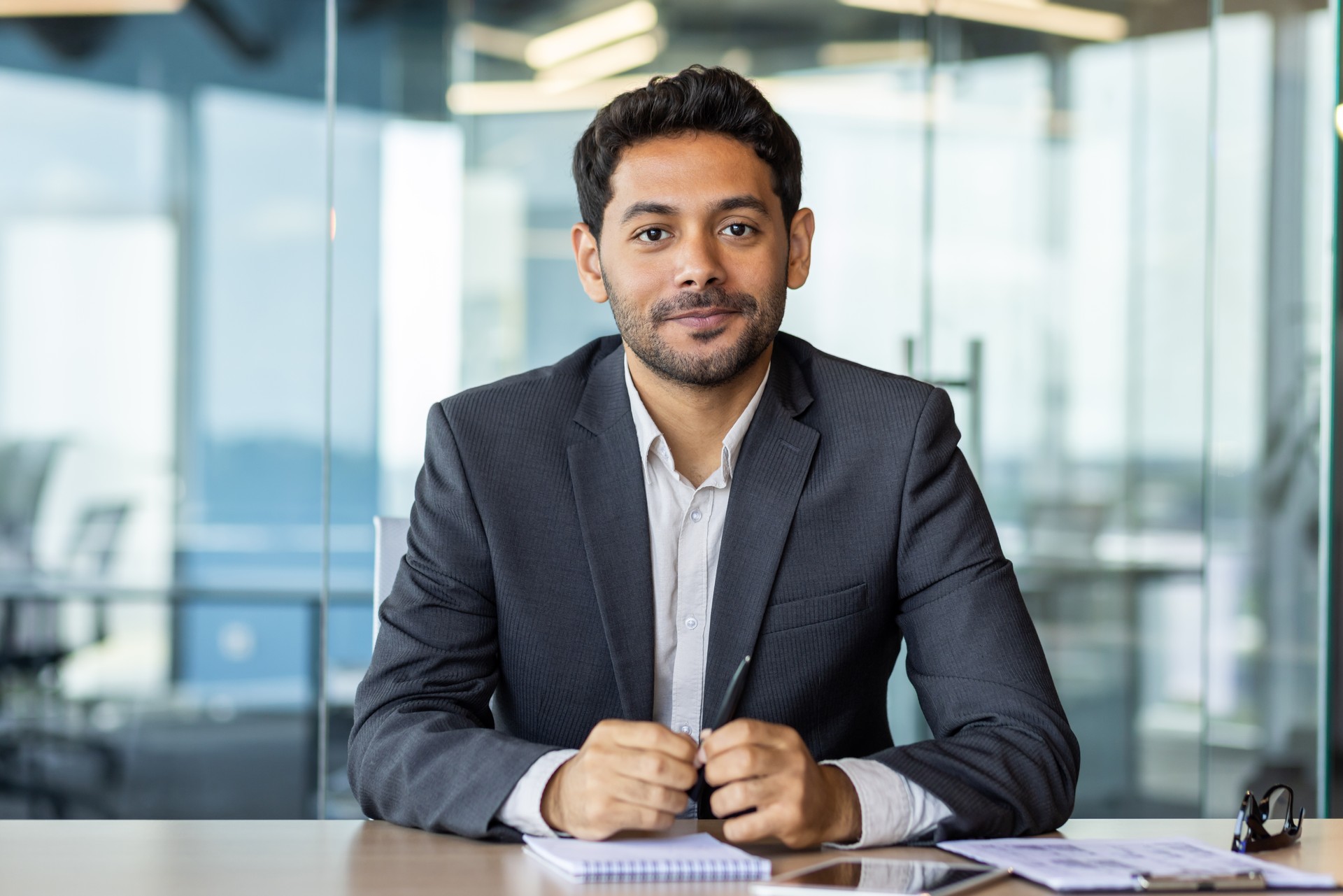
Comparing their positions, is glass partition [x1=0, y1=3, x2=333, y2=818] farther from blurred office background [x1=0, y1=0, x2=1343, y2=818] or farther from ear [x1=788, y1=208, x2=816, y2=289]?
ear [x1=788, y1=208, x2=816, y2=289]

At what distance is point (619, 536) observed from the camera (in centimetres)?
165

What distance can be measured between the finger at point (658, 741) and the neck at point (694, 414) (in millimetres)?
611

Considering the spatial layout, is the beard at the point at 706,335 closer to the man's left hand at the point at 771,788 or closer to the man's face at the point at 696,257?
the man's face at the point at 696,257

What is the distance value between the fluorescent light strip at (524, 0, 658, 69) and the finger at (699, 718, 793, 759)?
2.76 metres

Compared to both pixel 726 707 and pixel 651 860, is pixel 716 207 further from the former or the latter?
pixel 651 860

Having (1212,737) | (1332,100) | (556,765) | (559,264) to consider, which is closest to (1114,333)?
(1332,100)

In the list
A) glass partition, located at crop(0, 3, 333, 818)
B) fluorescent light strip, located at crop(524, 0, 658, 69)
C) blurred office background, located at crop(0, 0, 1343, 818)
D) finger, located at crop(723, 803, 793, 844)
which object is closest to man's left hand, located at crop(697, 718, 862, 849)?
finger, located at crop(723, 803, 793, 844)

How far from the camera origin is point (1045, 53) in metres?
3.83

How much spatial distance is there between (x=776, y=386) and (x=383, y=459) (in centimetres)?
201

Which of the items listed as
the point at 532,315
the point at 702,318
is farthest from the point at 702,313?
the point at 532,315

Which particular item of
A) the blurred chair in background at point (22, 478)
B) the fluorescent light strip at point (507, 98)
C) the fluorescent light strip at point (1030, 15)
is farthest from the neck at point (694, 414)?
the blurred chair in background at point (22, 478)

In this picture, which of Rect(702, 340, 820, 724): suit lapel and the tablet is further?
Rect(702, 340, 820, 724): suit lapel

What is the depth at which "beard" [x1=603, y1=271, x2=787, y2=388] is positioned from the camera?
1.66 meters

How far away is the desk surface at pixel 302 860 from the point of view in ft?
3.48
